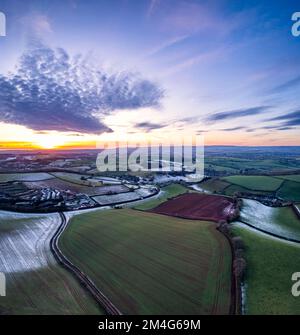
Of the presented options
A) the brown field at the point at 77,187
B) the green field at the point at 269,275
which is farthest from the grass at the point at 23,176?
the green field at the point at 269,275

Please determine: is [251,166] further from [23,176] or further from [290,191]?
[23,176]

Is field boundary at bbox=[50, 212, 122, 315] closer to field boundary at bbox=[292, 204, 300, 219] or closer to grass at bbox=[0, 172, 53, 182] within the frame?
field boundary at bbox=[292, 204, 300, 219]

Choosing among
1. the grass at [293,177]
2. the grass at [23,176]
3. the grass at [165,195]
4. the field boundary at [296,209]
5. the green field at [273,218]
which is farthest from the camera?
the grass at [293,177]

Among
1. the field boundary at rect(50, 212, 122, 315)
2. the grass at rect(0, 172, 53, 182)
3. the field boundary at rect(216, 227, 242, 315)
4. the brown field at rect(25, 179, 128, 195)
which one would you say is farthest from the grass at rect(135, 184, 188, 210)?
the grass at rect(0, 172, 53, 182)

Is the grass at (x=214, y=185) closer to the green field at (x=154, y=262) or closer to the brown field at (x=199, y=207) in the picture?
the brown field at (x=199, y=207)
